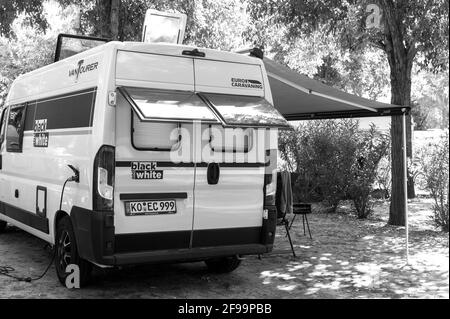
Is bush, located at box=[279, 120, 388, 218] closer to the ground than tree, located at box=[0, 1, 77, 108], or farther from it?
closer to the ground

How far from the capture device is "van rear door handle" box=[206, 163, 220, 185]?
17.8ft

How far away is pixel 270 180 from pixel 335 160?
6.53m

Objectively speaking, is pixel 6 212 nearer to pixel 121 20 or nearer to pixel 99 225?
pixel 99 225

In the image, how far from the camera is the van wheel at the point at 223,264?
632 cm

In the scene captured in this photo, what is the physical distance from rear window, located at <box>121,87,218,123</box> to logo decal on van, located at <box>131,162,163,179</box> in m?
0.59

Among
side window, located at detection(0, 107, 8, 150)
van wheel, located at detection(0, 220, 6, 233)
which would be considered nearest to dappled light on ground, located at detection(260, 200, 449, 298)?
side window, located at detection(0, 107, 8, 150)

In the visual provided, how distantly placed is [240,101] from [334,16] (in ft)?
23.9

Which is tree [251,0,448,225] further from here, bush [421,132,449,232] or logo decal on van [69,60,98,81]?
logo decal on van [69,60,98,81]

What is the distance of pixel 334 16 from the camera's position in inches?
472

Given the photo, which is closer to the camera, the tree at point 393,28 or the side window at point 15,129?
the side window at point 15,129

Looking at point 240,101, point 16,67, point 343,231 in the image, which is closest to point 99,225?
point 240,101

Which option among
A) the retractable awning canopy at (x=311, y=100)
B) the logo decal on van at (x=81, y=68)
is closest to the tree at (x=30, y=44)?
the retractable awning canopy at (x=311, y=100)

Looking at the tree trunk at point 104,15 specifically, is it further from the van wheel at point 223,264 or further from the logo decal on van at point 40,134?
the van wheel at point 223,264

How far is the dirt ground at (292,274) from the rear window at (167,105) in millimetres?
1851
